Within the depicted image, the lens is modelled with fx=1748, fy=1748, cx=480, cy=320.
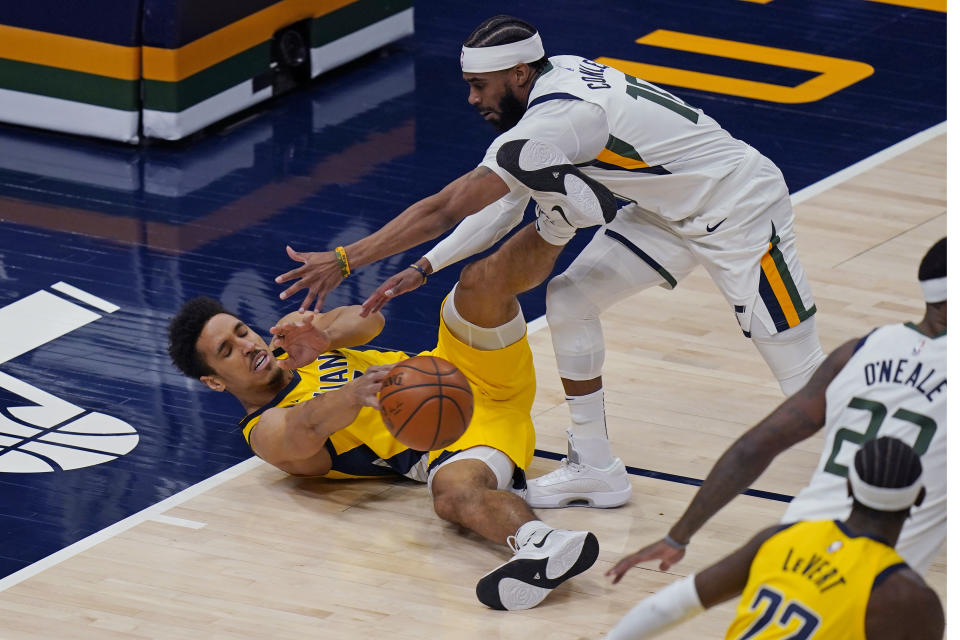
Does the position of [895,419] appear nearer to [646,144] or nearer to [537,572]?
[537,572]

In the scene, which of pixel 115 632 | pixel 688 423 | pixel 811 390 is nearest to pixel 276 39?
pixel 688 423

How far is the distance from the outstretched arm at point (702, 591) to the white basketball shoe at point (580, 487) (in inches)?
79.5

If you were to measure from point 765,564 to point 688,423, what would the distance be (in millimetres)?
2837

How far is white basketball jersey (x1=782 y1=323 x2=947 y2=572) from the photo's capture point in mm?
4391

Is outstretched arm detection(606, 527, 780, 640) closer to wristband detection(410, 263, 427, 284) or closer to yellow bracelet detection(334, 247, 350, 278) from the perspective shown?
yellow bracelet detection(334, 247, 350, 278)

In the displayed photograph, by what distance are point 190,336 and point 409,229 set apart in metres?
1.08

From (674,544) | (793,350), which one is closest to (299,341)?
(793,350)

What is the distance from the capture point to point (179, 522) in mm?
6211

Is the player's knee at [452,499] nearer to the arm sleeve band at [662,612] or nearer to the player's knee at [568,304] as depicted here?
the player's knee at [568,304]

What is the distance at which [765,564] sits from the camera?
4.18 m

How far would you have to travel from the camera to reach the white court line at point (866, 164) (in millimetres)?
9531

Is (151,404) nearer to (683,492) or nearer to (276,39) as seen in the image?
(683,492)

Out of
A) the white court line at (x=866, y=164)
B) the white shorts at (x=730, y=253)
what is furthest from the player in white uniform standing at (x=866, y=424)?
the white court line at (x=866, y=164)

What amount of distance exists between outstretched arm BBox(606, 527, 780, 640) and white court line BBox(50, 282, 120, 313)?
434cm
